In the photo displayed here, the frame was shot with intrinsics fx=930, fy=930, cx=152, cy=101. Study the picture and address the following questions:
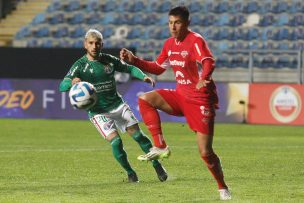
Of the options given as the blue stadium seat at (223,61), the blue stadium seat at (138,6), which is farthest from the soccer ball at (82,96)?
the blue stadium seat at (138,6)

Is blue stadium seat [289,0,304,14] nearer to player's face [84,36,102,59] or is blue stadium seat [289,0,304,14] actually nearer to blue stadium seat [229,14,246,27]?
Result: blue stadium seat [229,14,246,27]

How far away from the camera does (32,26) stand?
33.4 m

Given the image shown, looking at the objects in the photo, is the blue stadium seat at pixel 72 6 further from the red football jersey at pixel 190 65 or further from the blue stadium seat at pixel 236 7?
the red football jersey at pixel 190 65

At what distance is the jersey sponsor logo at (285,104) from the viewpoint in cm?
2547

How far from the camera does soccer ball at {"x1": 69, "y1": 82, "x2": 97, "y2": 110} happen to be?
1068 cm

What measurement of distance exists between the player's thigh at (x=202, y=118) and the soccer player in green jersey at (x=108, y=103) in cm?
184

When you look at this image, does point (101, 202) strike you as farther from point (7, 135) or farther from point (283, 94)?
point (283, 94)

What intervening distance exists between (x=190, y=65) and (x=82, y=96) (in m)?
1.43

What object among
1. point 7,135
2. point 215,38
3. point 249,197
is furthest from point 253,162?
point 215,38

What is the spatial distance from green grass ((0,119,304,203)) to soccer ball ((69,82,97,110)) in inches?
38.7

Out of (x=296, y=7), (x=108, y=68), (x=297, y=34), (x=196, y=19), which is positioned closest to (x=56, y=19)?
(x=196, y=19)

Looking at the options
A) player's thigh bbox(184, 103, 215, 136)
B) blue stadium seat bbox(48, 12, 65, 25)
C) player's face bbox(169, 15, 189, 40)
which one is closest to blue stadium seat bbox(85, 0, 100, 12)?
blue stadium seat bbox(48, 12, 65, 25)

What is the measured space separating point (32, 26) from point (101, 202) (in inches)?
968

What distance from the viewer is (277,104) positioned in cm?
2561
